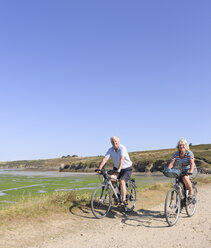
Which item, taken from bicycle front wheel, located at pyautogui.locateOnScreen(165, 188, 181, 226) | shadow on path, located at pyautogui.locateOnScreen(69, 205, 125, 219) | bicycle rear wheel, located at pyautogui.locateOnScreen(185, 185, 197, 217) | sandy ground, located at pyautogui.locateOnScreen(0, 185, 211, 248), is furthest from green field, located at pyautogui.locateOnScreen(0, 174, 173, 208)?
bicycle rear wheel, located at pyautogui.locateOnScreen(185, 185, 197, 217)

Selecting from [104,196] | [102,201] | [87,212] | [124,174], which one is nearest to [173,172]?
[124,174]

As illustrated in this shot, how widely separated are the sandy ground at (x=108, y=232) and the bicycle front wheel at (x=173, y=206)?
0.62 ft

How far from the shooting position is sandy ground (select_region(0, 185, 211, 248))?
17.4ft

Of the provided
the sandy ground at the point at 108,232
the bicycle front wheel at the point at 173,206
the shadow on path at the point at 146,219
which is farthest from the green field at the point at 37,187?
the bicycle front wheel at the point at 173,206

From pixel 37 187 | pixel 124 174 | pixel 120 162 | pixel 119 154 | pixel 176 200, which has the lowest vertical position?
pixel 37 187

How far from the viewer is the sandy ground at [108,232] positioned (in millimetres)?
5289

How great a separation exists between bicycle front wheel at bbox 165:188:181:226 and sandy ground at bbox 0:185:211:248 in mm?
190

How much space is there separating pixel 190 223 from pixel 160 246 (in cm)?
222

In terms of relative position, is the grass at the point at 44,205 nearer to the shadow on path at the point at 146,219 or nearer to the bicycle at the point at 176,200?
the shadow on path at the point at 146,219

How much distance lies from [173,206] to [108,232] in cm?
210

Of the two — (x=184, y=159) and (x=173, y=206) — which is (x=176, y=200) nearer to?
(x=173, y=206)

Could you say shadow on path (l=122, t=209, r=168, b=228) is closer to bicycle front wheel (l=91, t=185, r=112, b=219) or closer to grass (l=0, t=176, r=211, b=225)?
bicycle front wheel (l=91, t=185, r=112, b=219)

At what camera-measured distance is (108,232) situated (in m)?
6.12

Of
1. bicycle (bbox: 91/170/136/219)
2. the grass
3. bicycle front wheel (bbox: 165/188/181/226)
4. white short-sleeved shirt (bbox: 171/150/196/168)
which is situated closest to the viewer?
the grass
